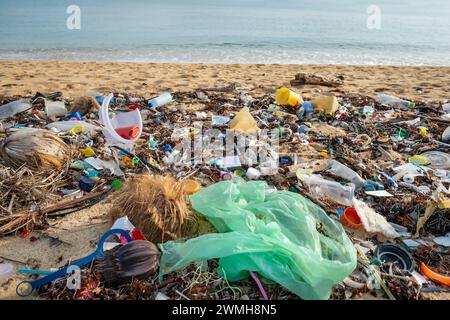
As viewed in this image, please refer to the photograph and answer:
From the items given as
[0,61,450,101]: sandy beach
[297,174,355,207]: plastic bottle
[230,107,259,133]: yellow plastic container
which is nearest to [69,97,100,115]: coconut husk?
[0,61,450,101]: sandy beach

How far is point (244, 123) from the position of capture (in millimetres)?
4621

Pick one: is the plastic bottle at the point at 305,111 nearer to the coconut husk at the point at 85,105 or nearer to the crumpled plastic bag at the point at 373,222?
the crumpled plastic bag at the point at 373,222

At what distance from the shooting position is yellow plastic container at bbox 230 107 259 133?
4.58 metres

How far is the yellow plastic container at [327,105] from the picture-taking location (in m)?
5.23

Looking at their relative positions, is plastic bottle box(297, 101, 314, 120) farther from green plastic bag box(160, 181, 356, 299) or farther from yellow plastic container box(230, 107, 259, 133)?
green plastic bag box(160, 181, 356, 299)

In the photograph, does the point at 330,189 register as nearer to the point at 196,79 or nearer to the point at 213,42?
the point at 196,79

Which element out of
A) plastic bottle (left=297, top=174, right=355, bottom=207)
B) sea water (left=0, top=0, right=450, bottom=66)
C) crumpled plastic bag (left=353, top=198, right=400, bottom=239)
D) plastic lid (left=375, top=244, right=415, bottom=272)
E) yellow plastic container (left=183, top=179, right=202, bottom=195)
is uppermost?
sea water (left=0, top=0, right=450, bottom=66)

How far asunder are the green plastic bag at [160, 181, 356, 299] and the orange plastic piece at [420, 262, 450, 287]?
1.80 feet

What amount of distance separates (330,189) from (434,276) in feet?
3.78

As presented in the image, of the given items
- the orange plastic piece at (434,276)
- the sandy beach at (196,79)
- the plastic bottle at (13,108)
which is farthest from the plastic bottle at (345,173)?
the plastic bottle at (13,108)

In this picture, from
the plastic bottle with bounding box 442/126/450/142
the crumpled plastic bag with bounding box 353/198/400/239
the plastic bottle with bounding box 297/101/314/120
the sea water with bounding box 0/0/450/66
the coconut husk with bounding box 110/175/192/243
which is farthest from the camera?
the sea water with bounding box 0/0/450/66

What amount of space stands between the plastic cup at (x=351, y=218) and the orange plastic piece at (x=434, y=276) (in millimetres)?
543
